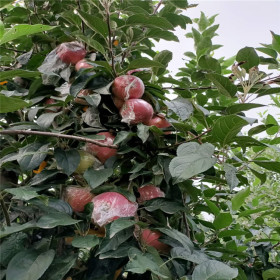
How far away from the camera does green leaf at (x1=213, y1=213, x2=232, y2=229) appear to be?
871 millimetres

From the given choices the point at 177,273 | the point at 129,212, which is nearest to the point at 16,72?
the point at 129,212

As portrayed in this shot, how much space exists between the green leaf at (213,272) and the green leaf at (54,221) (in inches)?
9.8

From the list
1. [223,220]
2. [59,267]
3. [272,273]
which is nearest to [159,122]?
[223,220]

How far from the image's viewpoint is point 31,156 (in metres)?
0.74

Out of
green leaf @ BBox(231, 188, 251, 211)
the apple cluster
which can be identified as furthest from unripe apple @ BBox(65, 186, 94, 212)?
green leaf @ BBox(231, 188, 251, 211)

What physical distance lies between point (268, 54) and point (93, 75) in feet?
1.87

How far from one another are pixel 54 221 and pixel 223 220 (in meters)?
0.48

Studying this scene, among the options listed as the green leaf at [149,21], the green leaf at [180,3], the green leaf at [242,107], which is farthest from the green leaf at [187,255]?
the green leaf at [180,3]

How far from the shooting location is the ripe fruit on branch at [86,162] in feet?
2.58

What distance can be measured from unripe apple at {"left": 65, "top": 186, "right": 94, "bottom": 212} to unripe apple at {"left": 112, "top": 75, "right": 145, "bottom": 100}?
0.25 m

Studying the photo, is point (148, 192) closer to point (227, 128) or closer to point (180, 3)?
point (227, 128)

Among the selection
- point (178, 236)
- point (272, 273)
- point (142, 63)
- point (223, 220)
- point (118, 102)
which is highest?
point (142, 63)

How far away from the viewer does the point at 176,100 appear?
0.80 m

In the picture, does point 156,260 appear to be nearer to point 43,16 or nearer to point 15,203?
point 15,203
